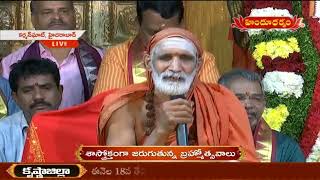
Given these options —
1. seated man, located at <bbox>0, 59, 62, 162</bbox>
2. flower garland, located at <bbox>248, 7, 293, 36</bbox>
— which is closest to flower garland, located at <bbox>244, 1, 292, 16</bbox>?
flower garland, located at <bbox>248, 7, 293, 36</bbox>

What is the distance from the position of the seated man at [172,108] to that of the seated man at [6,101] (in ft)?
1.32

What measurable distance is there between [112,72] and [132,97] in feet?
0.65

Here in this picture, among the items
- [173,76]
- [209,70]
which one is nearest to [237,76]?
[209,70]

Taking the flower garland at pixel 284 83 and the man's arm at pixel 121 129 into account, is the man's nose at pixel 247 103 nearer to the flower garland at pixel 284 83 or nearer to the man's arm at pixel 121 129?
the flower garland at pixel 284 83

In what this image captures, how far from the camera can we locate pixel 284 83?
430 cm

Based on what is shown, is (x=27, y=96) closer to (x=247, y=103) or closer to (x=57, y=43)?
(x=57, y=43)

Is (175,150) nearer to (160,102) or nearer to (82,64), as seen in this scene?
(160,102)

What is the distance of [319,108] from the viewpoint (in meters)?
4.27

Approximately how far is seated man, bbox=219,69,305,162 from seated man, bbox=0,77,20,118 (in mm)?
865

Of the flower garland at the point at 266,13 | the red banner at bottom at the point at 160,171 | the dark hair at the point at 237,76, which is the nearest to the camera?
the red banner at bottom at the point at 160,171

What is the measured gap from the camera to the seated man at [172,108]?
4020 mm

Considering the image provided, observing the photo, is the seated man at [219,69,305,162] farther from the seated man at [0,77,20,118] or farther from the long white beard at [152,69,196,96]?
the seated man at [0,77,20,118]

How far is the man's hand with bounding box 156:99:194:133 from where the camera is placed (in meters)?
4.00
